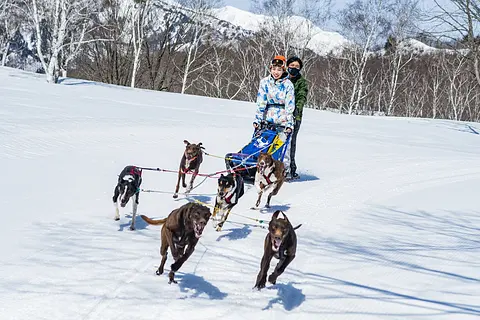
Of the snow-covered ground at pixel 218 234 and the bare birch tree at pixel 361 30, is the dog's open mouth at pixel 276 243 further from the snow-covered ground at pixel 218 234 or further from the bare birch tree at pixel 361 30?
the bare birch tree at pixel 361 30

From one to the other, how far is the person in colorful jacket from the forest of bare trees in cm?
1971

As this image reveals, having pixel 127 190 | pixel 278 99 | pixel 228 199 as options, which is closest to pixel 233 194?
pixel 228 199

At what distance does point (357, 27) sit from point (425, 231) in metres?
29.1

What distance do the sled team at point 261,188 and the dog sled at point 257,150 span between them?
67mm

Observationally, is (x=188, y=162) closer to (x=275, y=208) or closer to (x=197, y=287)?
(x=275, y=208)

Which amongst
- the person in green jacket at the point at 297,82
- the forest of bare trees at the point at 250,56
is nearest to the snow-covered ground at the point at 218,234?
the person in green jacket at the point at 297,82

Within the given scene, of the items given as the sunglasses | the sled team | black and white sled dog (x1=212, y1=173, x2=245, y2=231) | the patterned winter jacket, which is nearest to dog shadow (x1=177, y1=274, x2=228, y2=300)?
the sled team

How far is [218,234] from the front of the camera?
212 inches

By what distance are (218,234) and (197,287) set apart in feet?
4.98

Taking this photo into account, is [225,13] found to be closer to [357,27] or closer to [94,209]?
[357,27]

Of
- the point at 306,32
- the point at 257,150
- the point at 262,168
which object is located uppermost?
the point at 306,32

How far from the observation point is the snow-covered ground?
3609 millimetres

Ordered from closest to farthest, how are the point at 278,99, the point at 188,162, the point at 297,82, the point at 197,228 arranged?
the point at 197,228
the point at 188,162
the point at 278,99
the point at 297,82

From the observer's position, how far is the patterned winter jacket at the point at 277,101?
7.73 metres
